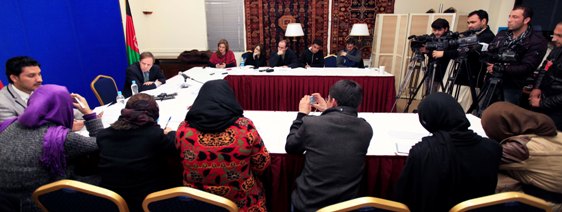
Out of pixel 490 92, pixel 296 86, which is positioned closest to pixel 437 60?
pixel 490 92

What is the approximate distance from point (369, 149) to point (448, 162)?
48cm

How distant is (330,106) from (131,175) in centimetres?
106

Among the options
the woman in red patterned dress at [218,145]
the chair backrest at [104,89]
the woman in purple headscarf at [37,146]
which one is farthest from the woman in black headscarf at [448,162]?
the chair backrest at [104,89]

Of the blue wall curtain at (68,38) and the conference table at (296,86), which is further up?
the blue wall curtain at (68,38)

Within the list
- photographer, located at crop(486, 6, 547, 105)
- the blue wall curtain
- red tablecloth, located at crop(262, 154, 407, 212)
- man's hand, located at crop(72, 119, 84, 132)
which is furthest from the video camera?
the blue wall curtain

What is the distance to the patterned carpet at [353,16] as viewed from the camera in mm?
5270

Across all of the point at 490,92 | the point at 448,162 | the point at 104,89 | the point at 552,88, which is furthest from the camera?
the point at 104,89

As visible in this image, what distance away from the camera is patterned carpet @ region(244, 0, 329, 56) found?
539 centimetres

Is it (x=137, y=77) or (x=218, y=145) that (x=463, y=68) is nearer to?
(x=218, y=145)

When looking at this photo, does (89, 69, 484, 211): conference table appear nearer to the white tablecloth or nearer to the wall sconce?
the white tablecloth

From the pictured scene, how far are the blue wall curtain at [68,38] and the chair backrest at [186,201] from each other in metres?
2.69

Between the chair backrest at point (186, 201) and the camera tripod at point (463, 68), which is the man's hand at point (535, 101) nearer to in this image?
the camera tripod at point (463, 68)

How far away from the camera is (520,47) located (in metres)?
2.53

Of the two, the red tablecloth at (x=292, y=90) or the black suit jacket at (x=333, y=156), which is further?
the red tablecloth at (x=292, y=90)
